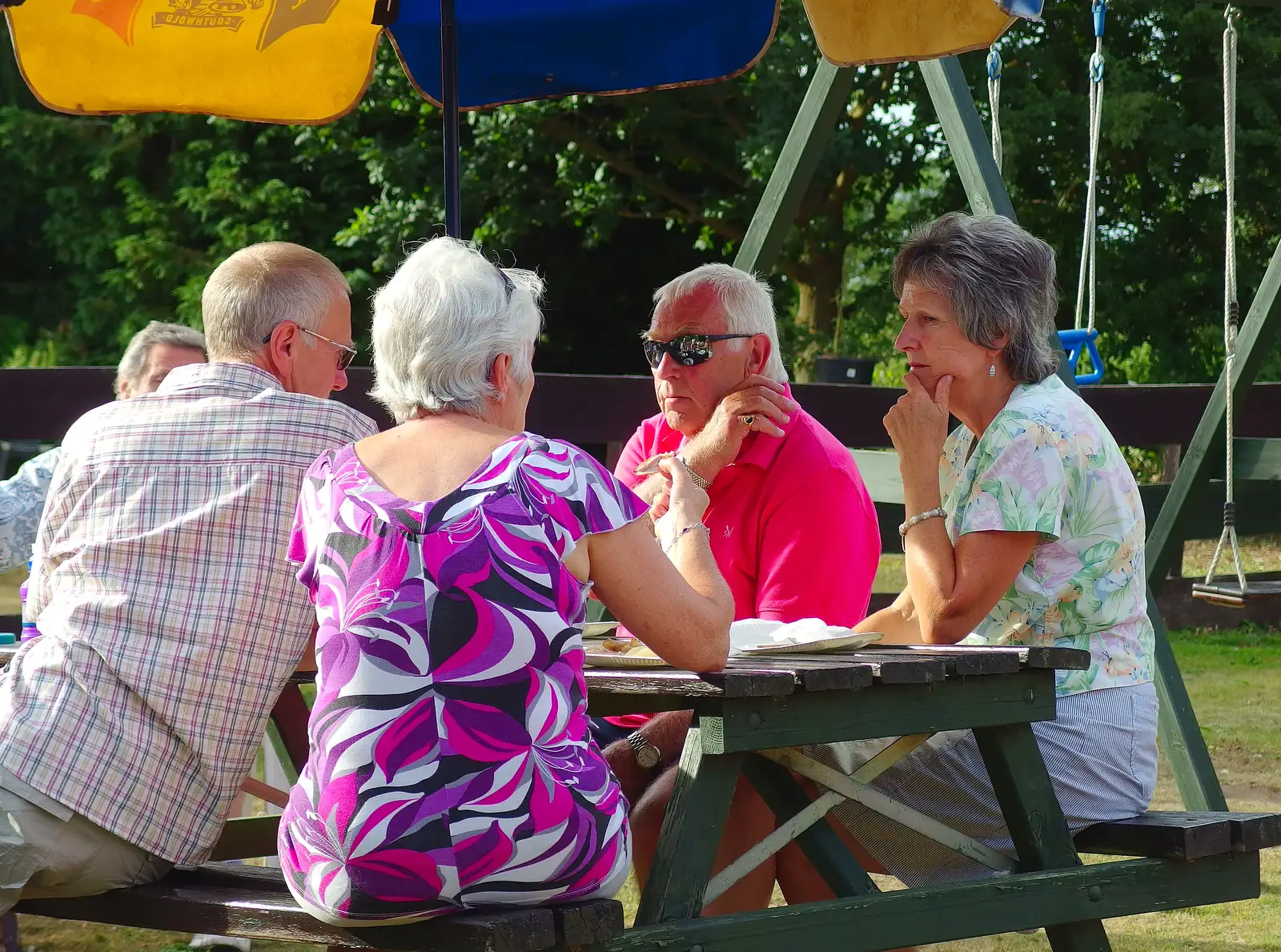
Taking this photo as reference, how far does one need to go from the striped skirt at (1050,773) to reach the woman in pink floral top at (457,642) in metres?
0.71

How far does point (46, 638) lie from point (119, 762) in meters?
0.23

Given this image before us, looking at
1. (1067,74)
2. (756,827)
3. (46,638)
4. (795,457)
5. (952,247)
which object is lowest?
(756,827)

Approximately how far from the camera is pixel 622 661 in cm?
246

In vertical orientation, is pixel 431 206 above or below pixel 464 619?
above

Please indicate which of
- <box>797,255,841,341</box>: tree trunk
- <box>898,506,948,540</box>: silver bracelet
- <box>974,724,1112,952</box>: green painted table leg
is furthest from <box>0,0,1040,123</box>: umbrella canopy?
<box>797,255,841,341</box>: tree trunk

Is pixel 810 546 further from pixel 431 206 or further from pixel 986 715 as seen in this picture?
pixel 431 206

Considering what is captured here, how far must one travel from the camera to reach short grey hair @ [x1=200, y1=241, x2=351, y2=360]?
2.67m

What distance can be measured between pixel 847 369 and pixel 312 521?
28.2 ft

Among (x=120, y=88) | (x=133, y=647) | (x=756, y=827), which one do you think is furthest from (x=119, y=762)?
(x=120, y=88)

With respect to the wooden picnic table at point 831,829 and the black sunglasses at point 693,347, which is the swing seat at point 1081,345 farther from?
A: the wooden picnic table at point 831,829

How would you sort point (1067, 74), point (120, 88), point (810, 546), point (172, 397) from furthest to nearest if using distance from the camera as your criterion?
point (1067, 74) → point (120, 88) → point (810, 546) → point (172, 397)

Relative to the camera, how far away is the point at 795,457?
3.15 m

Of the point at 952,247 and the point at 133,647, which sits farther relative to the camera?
the point at 952,247

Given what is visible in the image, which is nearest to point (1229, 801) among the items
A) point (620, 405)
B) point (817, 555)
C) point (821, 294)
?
point (817, 555)
